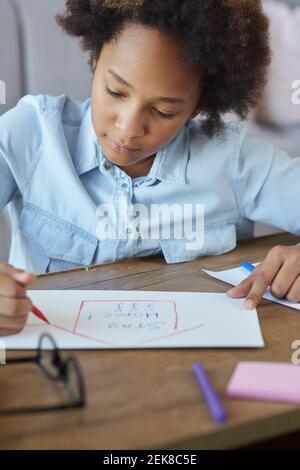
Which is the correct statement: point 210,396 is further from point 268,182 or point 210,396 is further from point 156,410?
point 268,182

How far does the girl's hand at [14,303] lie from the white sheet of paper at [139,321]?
11 mm

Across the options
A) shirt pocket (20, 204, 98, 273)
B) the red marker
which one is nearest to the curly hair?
shirt pocket (20, 204, 98, 273)

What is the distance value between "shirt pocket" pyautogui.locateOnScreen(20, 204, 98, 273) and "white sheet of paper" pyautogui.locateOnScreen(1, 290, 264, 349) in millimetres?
234

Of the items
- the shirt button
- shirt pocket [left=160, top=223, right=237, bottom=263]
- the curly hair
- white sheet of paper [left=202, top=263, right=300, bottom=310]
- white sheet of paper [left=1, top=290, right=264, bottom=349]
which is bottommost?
shirt pocket [left=160, top=223, right=237, bottom=263]

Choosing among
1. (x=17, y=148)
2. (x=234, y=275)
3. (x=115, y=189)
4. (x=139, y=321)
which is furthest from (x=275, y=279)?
(x=17, y=148)

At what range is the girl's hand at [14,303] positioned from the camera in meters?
0.58

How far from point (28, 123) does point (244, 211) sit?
38 centimetres

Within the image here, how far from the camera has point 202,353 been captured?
1.88 feet

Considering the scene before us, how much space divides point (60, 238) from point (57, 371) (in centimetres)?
45

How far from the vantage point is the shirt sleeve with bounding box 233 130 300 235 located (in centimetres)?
99

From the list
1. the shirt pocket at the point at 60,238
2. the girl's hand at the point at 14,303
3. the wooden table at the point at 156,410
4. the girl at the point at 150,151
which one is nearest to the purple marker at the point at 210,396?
the wooden table at the point at 156,410

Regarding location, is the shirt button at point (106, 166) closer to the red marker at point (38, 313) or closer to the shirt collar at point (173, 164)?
the shirt collar at point (173, 164)

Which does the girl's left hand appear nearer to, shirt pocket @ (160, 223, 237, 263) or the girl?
the girl

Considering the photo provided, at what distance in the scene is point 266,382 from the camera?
510mm
